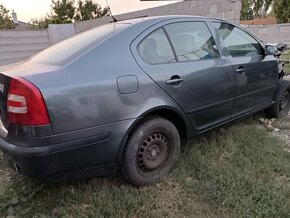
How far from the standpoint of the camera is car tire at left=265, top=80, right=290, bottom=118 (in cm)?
419

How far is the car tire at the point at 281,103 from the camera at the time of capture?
4.19 metres

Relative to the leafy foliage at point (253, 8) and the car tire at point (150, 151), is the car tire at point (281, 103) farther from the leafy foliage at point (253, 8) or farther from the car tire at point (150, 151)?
the leafy foliage at point (253, 8)

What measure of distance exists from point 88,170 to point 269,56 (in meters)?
2.92

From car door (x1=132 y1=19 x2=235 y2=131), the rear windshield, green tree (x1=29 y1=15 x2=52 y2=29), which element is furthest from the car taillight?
green tree (x1=29 y1=15 x2=52 y2=29)

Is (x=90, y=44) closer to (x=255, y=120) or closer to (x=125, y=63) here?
(x=125, y=63)

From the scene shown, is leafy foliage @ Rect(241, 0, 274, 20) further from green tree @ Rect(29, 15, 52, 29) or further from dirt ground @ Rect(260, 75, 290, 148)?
dirt ground @ Rect(260, 75, 290, 148)

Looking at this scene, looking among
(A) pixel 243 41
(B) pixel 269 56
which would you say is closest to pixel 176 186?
(A) pixel 243 41

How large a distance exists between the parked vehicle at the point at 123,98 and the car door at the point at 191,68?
10 mm

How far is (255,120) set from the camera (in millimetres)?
4273

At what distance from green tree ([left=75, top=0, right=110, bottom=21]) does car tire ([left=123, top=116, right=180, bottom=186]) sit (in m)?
23.1

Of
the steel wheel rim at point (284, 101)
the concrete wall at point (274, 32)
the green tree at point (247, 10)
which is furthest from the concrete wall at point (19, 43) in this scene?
the green tree at point (247, 10)

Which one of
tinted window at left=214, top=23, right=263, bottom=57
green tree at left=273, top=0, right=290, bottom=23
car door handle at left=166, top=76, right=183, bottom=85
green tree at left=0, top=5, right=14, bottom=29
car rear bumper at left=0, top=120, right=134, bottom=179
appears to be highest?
green tree at left=0, top=5, right=14, bottom=29

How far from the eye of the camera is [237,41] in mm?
3559

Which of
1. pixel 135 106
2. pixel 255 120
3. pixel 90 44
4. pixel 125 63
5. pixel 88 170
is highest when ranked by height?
pixel 90 44
